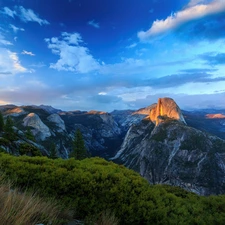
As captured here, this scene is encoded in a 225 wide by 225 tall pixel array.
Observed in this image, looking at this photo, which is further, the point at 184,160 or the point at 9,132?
the point at 184,160

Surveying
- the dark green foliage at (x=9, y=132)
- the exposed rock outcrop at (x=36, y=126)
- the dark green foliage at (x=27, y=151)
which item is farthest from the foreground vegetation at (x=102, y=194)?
the exposed rock outcrop at (x=36, y=126)

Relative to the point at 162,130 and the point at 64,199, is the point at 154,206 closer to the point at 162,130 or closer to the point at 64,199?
the point at 64,199

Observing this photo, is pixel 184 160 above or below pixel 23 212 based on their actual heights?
below

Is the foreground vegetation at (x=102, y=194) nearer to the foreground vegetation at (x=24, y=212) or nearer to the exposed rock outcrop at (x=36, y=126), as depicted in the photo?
the foreground vegetation at (x=24, y=212)

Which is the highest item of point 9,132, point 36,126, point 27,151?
point 9,132

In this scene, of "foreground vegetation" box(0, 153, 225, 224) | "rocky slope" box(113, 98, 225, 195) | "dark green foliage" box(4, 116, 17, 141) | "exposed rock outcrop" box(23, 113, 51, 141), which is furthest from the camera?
"exposed rock outcrop" box(23, 113, 51, 141)

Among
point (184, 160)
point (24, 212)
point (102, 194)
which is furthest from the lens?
point (184, 160)

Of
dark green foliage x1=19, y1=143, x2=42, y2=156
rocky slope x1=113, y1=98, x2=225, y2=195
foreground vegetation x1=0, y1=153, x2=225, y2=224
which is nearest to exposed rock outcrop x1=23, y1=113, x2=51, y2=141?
rocky slope x1=113, y1=98, x2=225, y2=195

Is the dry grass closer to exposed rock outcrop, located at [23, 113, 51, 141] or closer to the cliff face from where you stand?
the cliff face

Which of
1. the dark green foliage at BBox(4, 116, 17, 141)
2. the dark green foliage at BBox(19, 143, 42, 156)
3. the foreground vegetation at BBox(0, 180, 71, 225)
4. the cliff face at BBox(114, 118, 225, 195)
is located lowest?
the cliff face at BBox(114, 118, 225, 195)

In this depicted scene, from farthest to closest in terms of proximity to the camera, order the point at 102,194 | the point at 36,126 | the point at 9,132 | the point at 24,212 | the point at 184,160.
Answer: the point at 36,126, the point at 184,160, the point at 9,132, the point at 102,194, the point at 24,212

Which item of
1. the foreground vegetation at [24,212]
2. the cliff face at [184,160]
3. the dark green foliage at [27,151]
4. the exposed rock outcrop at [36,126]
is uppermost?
the foreground vegetation at [24,212]

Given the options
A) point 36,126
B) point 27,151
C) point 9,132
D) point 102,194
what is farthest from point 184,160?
point 102,194

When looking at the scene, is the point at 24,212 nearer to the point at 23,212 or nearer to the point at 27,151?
the point at 23,212
